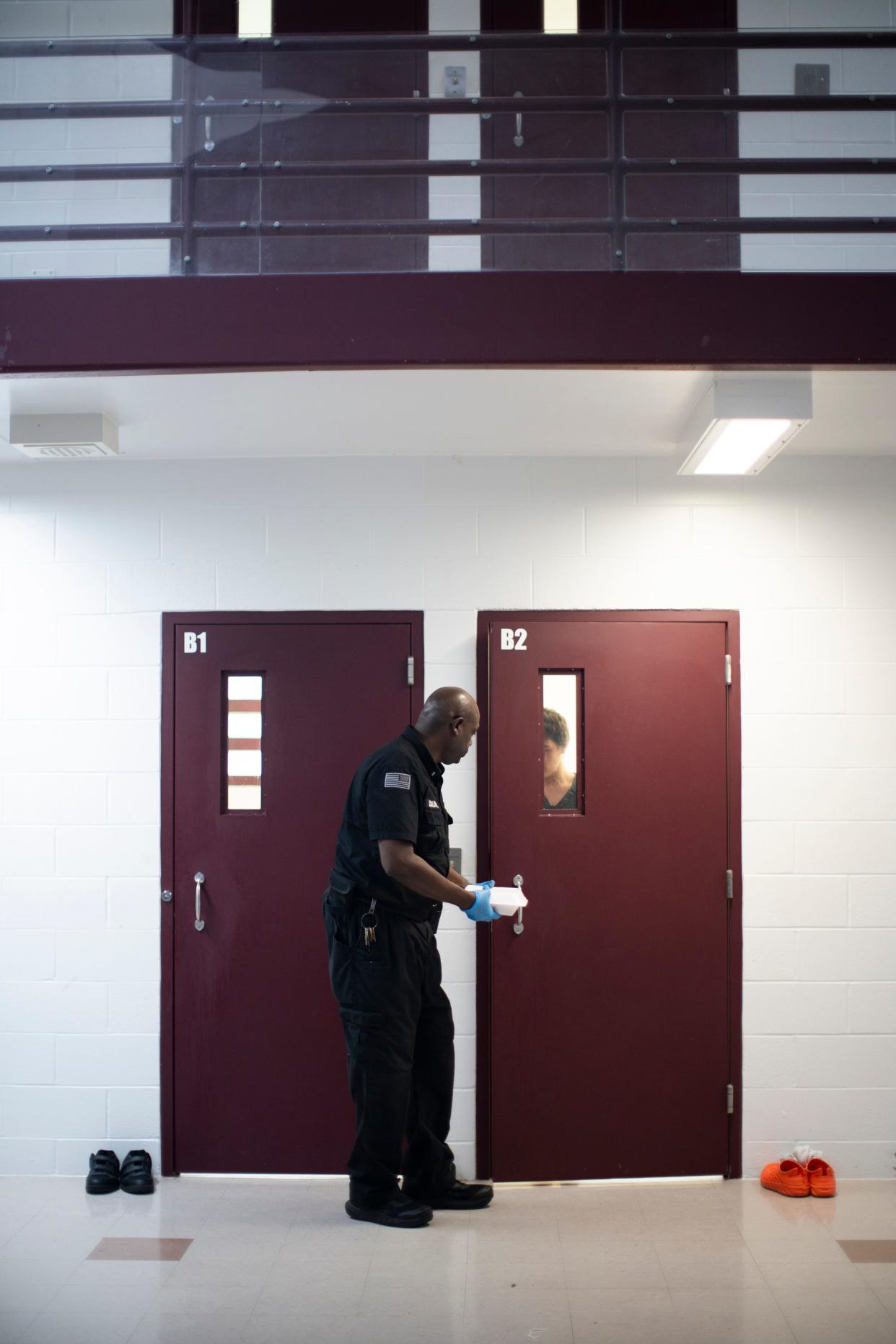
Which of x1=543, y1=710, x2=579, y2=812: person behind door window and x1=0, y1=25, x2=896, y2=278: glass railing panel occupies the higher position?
x1=0, y1=25, x2=896, y2=278: glass railing panel

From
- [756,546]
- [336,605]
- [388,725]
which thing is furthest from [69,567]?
[756,546]

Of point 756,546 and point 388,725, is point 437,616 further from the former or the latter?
point 756,546

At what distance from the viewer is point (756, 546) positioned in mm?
4488

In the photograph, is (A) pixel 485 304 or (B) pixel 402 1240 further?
(B) pixel 402 1240

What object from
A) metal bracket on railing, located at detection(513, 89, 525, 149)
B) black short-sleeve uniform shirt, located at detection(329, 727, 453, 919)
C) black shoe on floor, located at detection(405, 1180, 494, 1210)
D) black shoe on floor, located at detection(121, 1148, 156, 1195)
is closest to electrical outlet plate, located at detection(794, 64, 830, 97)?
metal bracket on railing, located at detection(513, 89, 525, 149)

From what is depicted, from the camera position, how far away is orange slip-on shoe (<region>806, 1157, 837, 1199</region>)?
Result: 4.13m

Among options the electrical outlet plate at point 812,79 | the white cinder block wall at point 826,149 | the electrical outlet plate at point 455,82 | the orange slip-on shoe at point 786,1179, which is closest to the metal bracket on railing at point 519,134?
the electrical outlet plate at point 455,82

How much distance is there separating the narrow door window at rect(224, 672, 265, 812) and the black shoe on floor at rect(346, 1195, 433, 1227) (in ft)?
4.84

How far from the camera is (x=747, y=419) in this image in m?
3.67

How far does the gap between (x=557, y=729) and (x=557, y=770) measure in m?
0.16

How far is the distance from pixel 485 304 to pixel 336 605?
4.66ft

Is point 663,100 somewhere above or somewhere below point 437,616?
above

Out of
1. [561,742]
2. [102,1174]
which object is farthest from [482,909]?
[102,1174]

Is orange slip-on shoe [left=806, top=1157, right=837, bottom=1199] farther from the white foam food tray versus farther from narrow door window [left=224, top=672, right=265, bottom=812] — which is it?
narrow door window [left=224, top=672, right=265, bottom=812]
